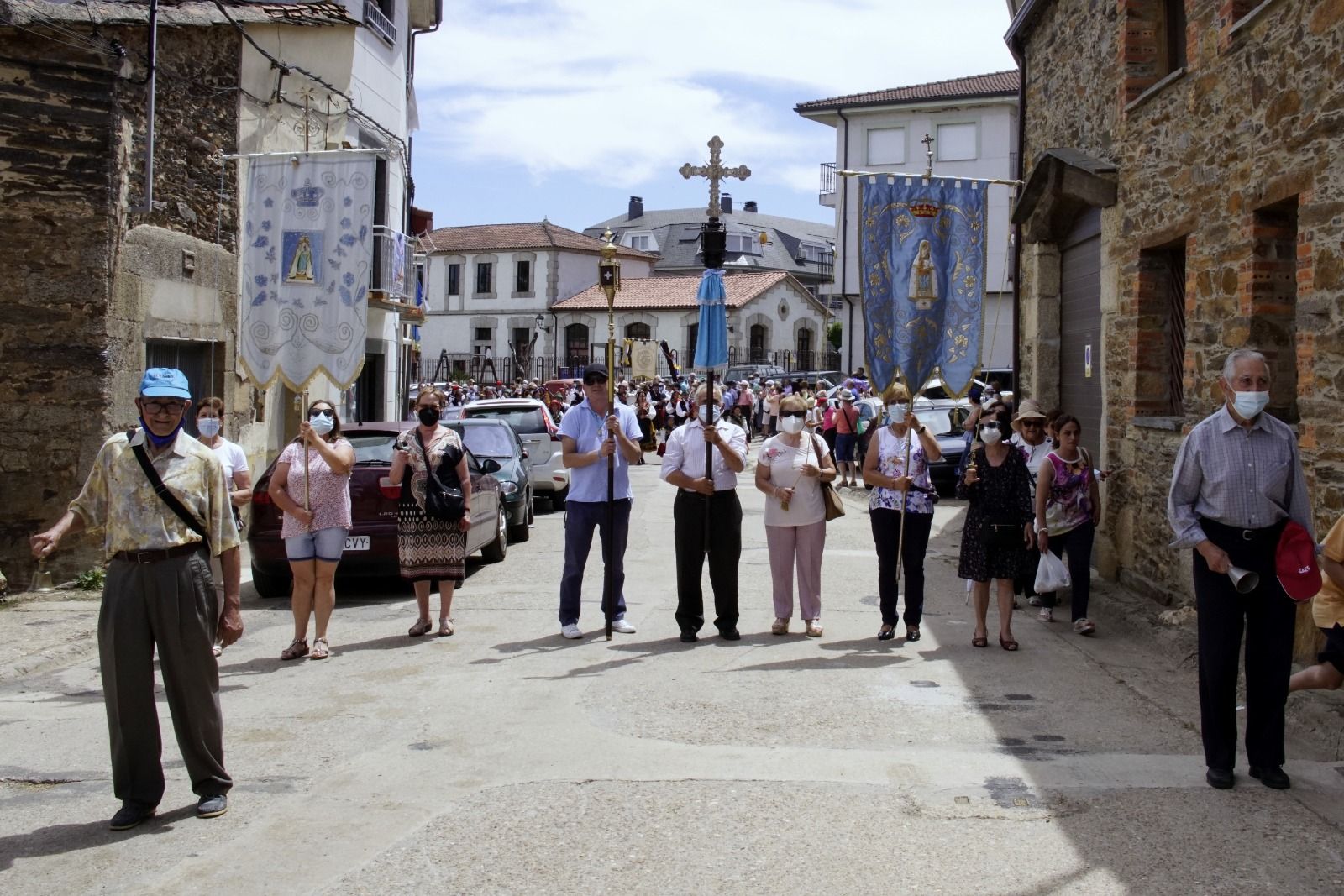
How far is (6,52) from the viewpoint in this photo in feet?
37.3

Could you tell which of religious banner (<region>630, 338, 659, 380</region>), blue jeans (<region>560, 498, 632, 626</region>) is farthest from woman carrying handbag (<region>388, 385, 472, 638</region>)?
religious banner (<region>630, 338, 659, 380</region>)

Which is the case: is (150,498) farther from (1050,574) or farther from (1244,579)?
(1050,574)

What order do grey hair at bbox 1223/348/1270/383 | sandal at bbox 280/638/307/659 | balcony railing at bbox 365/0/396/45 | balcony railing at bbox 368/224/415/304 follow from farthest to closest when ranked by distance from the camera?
balcony railing at bbox 368/224/415/304
balcony railing at bbox 365/0/396/45
sandal at bbox 280/638/307/659
grey hair at bbox 1223/348/1270/383

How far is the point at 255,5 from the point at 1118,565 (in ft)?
36.2

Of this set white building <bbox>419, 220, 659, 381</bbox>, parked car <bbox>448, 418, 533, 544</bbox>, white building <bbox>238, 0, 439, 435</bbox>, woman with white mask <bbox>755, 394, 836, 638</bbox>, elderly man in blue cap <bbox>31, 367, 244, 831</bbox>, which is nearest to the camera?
elderly man in blue cap <bbox>31, 367, 244, 831</bbox>

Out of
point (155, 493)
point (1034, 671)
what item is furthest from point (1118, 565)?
point (155, 493)

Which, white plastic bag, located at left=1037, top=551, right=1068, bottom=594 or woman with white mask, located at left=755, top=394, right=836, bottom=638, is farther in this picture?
white plastic bag, located at left=1037, top=551, right=1068, bottom=594

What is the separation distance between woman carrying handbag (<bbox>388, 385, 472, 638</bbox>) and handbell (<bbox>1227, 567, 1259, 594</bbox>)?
211 inches

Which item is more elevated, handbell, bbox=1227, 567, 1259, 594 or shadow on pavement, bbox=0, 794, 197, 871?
handbell, bbox=1227, 567, 1259, 594

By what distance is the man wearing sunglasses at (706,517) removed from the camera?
30.6 ft

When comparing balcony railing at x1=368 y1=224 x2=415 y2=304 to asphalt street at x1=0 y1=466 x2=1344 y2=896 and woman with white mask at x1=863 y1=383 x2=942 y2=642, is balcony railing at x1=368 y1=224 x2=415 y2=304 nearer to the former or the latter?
asphalt street at x1=0 y1=466 x2=1344 y2=896

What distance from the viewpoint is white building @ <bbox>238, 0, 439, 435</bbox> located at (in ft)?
50.1


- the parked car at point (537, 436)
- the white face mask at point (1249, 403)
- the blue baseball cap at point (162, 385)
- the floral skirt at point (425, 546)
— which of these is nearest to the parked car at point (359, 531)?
the floral skirt at point (425, 546)

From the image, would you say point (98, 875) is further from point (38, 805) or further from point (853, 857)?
point (853, 857)
